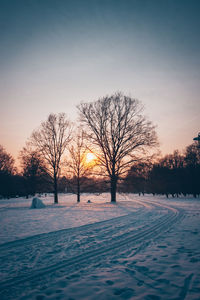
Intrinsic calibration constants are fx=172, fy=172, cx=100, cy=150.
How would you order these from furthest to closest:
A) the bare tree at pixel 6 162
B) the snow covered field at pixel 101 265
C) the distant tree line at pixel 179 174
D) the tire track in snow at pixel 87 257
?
the bare tree at pixel 6 162, the distant tree line at pixel 179 174, the tire track in snow at pixel 87 257, the snow covered field at pixel 101 265

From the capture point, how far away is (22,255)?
203 inches

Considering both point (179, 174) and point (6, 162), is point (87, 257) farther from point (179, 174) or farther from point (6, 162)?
point (6, 162)

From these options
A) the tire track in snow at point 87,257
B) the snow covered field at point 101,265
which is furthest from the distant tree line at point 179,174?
the snow covered field at point 101,265

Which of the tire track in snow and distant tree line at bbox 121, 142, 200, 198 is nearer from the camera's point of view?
the tire track in snow

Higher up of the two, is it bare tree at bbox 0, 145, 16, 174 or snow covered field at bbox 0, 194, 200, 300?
bare tree at bbox 0, 145, 16, 174

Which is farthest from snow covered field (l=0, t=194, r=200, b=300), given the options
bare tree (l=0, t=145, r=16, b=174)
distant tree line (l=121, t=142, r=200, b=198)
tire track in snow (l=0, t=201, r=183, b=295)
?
bare tree (l=0, t=145, r=16, b=174)

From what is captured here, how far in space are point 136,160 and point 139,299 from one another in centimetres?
1941

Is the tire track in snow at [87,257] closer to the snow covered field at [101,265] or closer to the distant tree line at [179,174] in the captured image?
the snow covered field at [101,265]

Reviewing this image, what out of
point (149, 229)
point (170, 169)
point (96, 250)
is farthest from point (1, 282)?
point (170, 169)

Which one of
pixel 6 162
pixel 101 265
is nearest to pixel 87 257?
pixel 101 265

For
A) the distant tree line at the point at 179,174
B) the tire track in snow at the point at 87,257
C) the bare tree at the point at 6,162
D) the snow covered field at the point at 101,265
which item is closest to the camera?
the snow covered field at the point at 101,265

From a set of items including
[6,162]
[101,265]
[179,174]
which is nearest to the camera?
[101,265]

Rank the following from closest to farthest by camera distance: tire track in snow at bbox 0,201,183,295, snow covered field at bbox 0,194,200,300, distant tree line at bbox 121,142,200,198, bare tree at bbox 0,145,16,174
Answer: snow covered field at bbox 0,194,200,300 → tire track in snow at bbox 0,201,183,295 → distant tree line at bbox 121,142,200,198 → bare tree at bbox 0,145,16,174

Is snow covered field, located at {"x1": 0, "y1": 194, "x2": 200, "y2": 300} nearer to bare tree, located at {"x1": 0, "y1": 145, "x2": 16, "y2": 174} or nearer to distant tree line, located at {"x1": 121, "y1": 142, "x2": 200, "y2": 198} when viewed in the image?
distant tree line, located at {"x1": 121, "y1": 142, "x2": 200, "y2": 198}
